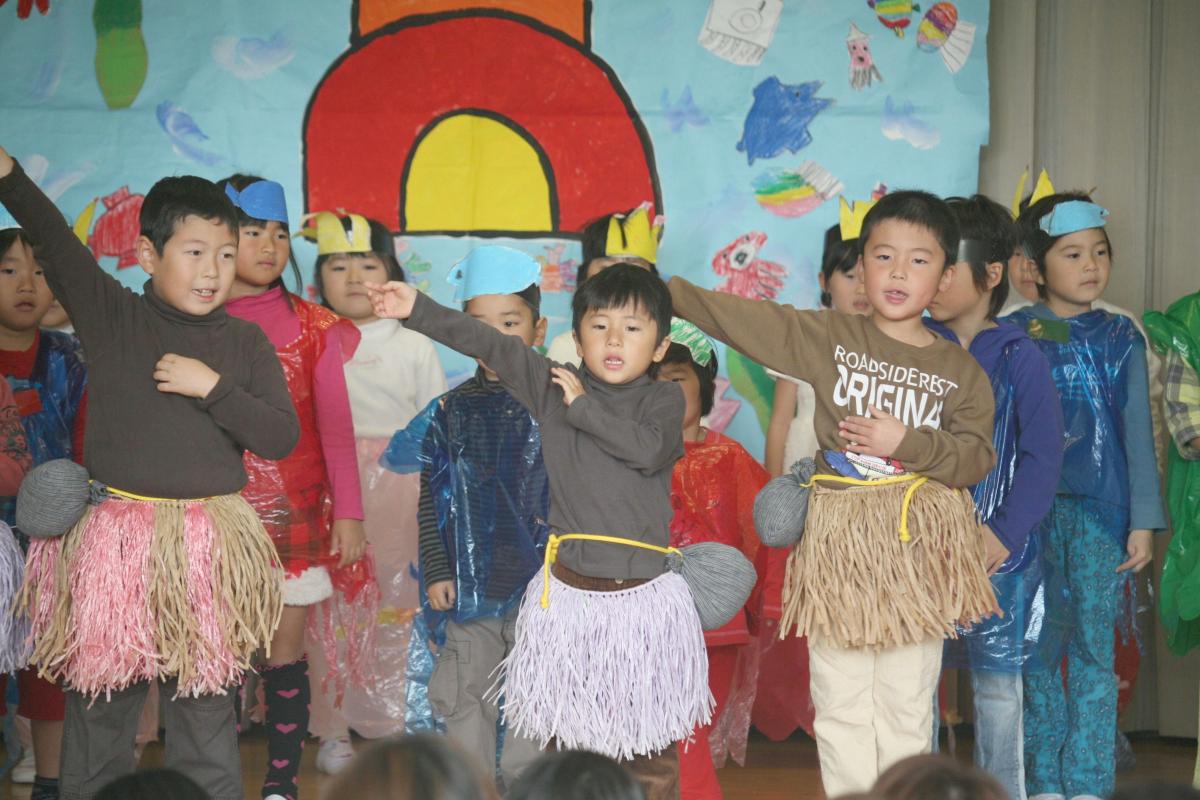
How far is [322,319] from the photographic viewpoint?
11.6 ft

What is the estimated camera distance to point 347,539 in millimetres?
3445

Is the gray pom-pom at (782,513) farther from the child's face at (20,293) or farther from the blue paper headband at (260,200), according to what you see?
the child's face at (20,293)

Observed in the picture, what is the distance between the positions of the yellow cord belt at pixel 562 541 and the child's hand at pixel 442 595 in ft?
2.11

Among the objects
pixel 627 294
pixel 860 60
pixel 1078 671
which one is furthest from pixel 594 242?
pixel 1078 671

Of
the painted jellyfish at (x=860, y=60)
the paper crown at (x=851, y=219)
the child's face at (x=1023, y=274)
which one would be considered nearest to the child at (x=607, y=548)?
the paper crown at (x=851, y=219)

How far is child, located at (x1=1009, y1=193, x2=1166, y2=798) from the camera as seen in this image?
3404mm

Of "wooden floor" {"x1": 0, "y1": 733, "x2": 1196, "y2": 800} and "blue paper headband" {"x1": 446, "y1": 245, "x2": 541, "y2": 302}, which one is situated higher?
"blue paper headband" {"x1": 446, "y1": 245, "x2": 541, "y2": 302}

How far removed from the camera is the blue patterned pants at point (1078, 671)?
3381mm

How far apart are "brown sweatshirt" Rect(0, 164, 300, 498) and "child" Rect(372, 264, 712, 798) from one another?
0.46 meters

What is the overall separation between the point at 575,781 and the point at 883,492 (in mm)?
1354

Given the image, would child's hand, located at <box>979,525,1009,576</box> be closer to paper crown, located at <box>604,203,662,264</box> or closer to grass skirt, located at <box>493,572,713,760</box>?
grass skirt, located at <box>493,572,713,760</box>

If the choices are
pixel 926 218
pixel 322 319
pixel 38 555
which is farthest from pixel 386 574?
pixel 926 218

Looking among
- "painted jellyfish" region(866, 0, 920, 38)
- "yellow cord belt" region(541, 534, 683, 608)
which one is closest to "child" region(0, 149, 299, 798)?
"yellow cord belt" region(541, 534, 683, 608)

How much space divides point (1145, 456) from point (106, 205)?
3.20 metres
